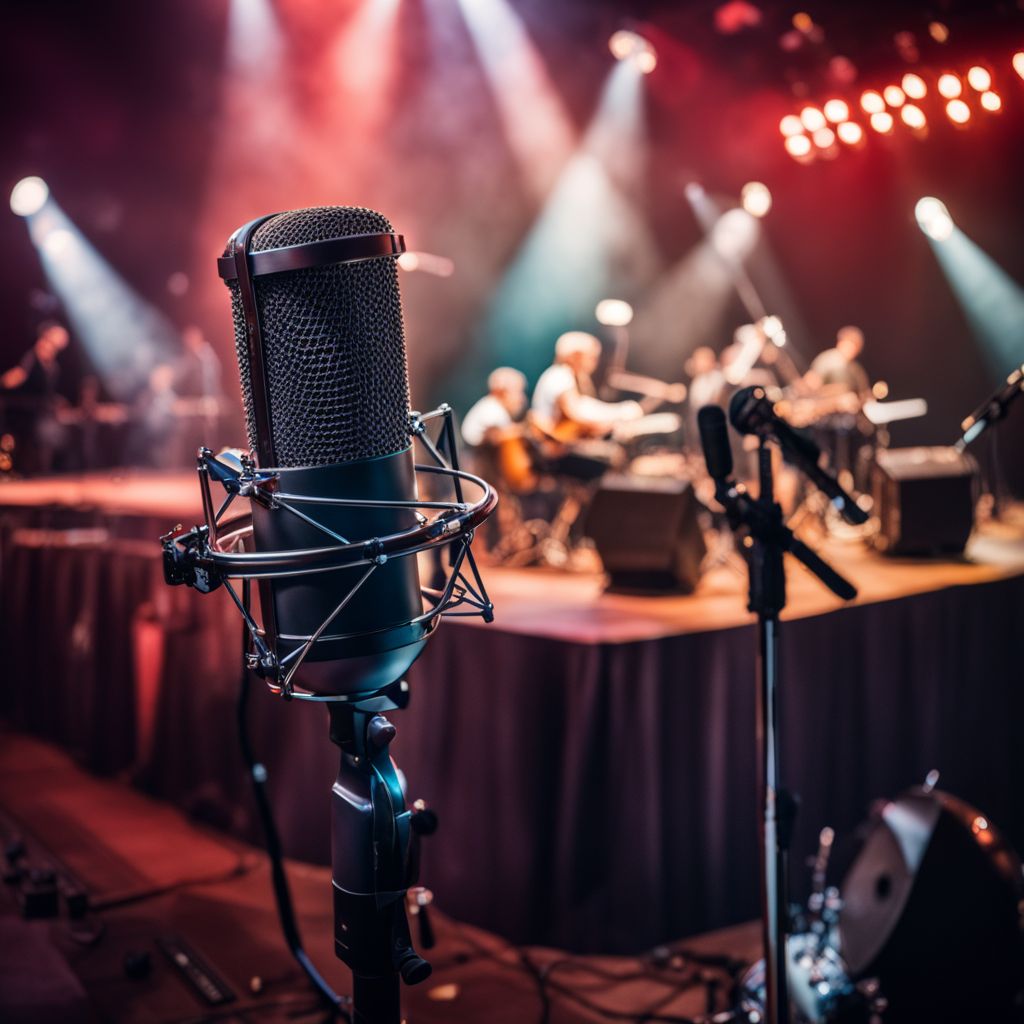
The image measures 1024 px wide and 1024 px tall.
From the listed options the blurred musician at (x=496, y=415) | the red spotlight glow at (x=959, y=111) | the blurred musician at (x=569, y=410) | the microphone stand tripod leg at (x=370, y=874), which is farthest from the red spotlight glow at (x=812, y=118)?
the microphone stand tripod leg at (x=370, y=874)

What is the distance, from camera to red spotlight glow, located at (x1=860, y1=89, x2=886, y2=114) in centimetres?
898

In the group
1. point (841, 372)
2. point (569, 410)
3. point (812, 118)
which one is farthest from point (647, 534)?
point (812, 118)

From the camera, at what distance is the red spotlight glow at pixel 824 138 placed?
998cm

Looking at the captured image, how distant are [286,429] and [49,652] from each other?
218 inches

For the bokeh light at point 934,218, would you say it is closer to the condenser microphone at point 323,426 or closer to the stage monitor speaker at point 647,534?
the stage monitor speaker at point 647,534

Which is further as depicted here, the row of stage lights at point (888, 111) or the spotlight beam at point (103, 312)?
the spotlight beam at point (103, 312)

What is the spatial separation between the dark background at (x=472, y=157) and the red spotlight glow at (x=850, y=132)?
34cm

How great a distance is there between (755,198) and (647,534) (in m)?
9.24

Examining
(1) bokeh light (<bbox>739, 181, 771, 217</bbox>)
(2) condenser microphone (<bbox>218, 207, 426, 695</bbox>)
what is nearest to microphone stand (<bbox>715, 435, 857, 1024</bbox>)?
(2) condenser microphone (<bbox>218, 207, 426, 695</bbox>)

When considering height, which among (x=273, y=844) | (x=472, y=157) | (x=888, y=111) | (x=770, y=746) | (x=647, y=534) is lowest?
(x=273, y=844)

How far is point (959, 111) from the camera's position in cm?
836

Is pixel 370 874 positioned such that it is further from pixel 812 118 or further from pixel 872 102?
pixel 812 118

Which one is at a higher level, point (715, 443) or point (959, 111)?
point (959, 111)

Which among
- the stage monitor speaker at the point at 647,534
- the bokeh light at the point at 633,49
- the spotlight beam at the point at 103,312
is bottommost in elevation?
the stage monitor speaker at the point at 647,534
